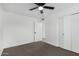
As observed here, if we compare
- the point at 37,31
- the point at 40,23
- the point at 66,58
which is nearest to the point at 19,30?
the point at 37,31

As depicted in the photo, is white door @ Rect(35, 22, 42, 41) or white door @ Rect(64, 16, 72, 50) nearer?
white door @ Rect(64, 16, 72, 50)

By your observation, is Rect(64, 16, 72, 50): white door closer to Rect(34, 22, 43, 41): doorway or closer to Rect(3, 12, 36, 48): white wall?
Rect(34, 22, 43, 41): doorway

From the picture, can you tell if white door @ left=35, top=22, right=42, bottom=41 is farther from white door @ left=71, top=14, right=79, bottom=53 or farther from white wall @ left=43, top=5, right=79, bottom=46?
white door @ left=71, top=14, right=79, bottom=53

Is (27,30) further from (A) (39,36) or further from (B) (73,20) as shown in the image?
(B) (73,20)

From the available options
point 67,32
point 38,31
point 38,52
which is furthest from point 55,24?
point 38,52

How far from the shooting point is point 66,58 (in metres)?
1.04

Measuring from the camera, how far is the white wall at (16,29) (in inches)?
150

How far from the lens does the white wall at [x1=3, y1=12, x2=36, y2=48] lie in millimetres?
3811

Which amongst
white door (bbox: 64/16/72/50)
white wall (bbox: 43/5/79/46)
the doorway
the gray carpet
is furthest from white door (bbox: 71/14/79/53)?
the doorway

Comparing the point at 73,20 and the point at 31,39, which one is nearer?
the point at 73,20

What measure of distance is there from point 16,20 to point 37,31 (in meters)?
1.97

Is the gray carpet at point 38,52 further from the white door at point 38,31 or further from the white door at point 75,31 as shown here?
the white door at point 38,31

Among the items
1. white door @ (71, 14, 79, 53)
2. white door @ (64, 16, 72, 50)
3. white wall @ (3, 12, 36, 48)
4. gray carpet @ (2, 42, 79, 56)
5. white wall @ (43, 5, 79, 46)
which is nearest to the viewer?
gray carpet @ (2, 42, 79, 56)

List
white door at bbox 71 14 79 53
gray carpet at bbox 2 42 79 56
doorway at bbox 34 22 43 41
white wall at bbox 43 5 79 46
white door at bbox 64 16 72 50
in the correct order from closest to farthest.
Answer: gray carpet at bbox 2 42 79 56, white door at bbox 71 14 79 53, white door at bbox 64 16 72 50, white wall at bbox 43 5 79 46, doorway at bbox 34 22 43 41
